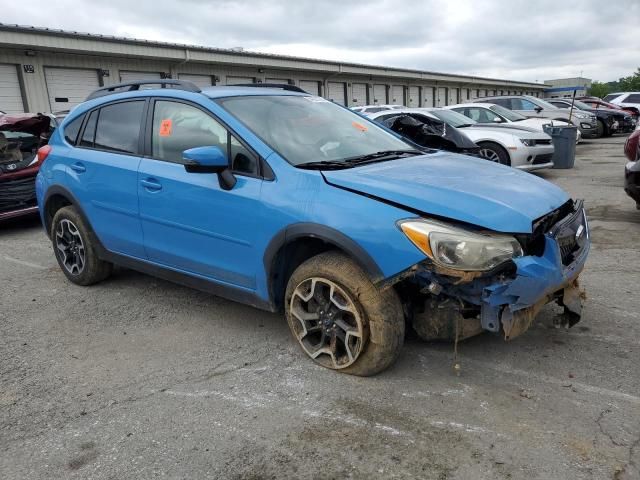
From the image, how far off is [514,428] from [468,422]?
219mm

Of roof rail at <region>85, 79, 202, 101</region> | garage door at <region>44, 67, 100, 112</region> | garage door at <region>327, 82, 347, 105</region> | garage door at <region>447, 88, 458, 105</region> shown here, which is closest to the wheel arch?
roof rail at <region>85, 79, 202, 101</region>

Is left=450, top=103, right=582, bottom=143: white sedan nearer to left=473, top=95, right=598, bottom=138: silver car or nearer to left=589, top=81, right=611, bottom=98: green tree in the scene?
left=473, top=95, right=598, bottom=138: silver car

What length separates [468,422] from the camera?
107 inches

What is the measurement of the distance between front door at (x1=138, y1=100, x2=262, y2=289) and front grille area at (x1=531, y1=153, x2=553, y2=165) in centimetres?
804

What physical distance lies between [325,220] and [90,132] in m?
2.73

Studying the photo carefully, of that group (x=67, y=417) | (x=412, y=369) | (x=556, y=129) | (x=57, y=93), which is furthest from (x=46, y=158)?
(x=57, y=93)

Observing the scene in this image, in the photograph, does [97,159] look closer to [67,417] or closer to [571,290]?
[67,417]

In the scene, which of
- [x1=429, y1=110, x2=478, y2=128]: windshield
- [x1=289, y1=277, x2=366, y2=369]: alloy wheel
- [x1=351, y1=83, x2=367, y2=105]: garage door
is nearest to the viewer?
[x1=289, y1=277, x2=366, y2=369]: alloy wheel

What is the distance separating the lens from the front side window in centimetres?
348

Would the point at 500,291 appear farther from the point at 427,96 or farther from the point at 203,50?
the point at 427,96

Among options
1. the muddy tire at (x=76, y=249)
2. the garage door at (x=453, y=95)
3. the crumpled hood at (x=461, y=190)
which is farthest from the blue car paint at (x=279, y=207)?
the garage door at (x=453, y=95)

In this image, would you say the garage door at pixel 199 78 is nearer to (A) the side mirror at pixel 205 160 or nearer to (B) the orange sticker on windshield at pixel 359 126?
(B) the orange sticker on windshield at pixel 359 126

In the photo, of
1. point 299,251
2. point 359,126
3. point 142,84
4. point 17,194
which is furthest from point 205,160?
point 17,194

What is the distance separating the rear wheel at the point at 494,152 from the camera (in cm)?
1003
